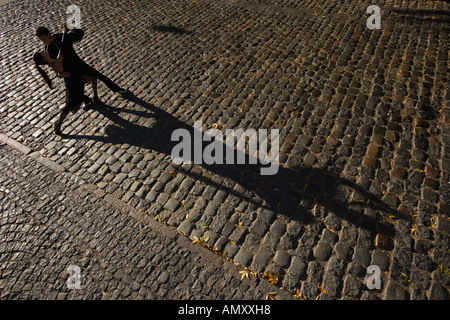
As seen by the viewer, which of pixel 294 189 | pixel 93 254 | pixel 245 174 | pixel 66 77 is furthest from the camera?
pixel 66 77

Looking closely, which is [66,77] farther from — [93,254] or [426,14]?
[426,14]

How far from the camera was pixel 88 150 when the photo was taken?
5613 millimetres

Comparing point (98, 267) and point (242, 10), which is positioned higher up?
point (242, 10)

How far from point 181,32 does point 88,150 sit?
5.10 meters

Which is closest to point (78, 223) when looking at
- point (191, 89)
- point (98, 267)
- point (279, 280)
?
point (98, 267)

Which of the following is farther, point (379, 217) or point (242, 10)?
point (242, 10)

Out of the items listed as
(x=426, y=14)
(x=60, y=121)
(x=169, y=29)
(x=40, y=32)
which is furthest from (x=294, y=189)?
(x=426, y=14)

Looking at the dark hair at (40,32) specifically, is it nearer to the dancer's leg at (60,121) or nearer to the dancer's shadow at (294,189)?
the dancer's leg at (60,121)

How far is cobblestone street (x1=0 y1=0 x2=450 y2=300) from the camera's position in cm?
376

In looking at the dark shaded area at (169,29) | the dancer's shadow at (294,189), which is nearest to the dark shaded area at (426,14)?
the dark shaded area at (169,29)

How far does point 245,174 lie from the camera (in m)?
4.82

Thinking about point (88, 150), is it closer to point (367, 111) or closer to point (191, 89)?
point (191, 89)

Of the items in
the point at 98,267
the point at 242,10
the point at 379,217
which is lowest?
the point at 98,267

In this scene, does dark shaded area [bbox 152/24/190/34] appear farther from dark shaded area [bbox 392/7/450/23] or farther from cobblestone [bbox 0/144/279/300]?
dark shaded area [bbox 392/7/450/23]
